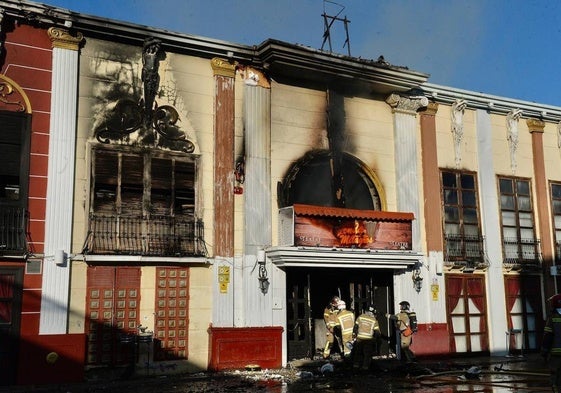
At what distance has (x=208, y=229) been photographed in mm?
18016

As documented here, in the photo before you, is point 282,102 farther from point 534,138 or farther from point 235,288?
point 534,138

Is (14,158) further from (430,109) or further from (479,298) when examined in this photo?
(479,298)

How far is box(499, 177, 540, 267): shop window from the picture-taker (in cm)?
2333

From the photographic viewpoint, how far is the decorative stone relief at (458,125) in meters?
22.8

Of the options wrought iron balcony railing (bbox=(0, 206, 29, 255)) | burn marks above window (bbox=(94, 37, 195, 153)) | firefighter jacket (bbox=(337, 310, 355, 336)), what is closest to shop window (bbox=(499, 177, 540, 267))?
firefighter jacket (bbox=(337, 310, 355, 336))

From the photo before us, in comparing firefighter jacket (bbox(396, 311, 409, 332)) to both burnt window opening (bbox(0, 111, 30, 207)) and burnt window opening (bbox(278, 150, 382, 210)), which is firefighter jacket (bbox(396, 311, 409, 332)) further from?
burnt window opening (bbox(0, 111, 30, 207))

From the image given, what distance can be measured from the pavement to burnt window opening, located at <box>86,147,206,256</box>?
328 cm

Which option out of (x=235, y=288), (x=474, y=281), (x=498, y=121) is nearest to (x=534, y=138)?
(x=498, y=121)

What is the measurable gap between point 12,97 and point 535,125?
60.3 feet

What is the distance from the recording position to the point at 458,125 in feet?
75.2

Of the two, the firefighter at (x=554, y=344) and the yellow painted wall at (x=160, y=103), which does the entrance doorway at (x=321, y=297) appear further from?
the firefighter at (x=554, y=344)

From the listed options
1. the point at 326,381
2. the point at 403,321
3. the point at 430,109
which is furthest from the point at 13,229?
the point at 430,109

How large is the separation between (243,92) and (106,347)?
8130mm

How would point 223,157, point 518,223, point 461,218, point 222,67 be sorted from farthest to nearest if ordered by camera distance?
point 518,223
point 461,218
point 222,67
point 223,157
